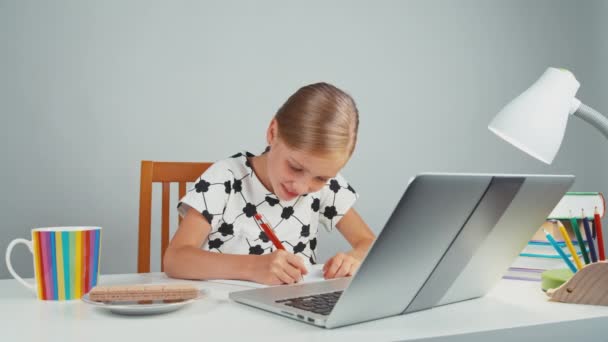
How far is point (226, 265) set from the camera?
0.90 meters

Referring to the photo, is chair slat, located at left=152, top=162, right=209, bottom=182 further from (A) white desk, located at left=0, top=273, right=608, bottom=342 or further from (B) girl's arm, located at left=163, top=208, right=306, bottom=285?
(A) white desk, located at left=0, top=273, right=608, bottom=342

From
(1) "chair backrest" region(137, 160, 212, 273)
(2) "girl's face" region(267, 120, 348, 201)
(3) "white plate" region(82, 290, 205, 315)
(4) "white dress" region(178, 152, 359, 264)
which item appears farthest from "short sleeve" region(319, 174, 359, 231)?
(3) "white plate" region(82, 290, 205, 315)

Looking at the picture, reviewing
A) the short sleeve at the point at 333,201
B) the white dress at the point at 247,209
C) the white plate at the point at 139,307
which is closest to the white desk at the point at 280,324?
the white plate at the point at 139,307

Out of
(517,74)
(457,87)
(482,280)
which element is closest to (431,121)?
(457,87)

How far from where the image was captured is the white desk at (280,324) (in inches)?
20.8

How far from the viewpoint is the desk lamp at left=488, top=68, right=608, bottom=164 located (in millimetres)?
670

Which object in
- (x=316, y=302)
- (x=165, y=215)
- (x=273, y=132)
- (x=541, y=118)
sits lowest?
(x=165, y=215)

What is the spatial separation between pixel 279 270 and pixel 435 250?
0.99 ft

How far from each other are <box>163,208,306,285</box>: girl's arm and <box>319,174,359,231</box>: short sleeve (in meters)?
0.33

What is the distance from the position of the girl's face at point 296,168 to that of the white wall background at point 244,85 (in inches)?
26.0

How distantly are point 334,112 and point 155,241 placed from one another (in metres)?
0.88

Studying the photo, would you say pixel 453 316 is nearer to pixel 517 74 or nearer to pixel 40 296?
pixel 40 296

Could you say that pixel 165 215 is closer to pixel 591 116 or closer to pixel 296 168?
pixel 296 168

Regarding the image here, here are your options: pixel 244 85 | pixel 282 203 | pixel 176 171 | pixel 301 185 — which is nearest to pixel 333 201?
pixel 282 203
